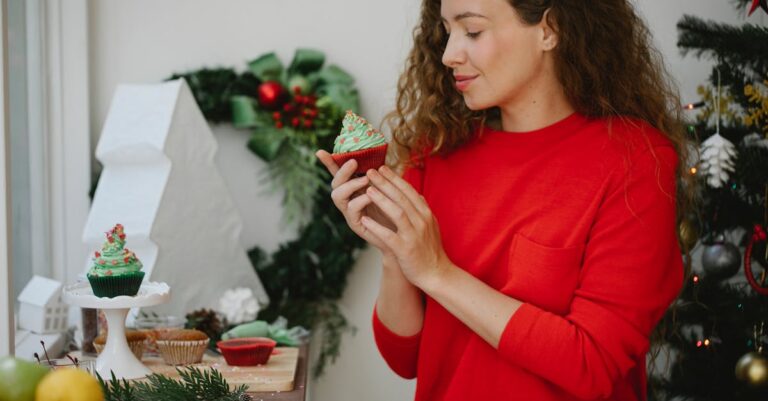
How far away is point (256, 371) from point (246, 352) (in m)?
0.05

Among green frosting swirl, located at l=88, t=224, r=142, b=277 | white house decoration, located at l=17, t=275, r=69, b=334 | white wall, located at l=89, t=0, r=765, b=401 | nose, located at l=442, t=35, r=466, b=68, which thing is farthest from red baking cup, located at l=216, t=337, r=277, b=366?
white wall, located at l=89, t=0, r=765, b=401

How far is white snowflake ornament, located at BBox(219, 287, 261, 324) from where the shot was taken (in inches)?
93.8

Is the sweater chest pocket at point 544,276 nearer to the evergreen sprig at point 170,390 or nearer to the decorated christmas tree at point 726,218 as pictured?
the evergreen sprig at point 170,390

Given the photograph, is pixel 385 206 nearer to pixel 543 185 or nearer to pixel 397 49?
→ pixel 543 185

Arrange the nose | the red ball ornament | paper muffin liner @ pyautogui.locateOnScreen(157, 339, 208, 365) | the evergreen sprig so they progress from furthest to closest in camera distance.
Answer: the red ball ornament
paper muffin liner @ pyautogui.locateOnScreen(157, 339, 208, 365)
the nose
the evergreen sprig

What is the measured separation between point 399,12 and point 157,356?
4.55 ft

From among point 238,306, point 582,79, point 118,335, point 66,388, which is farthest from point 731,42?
point 66,388

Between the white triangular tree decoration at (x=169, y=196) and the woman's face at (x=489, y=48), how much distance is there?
1025 millimetres

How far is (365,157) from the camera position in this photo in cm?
148

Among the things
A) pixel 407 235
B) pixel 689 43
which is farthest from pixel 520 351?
pixel 689 43

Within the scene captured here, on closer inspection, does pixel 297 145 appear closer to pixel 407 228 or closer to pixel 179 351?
pixel 179 351

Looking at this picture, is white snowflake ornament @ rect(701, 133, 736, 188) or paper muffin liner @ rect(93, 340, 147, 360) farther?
white snowflake ornament @ rect(701, 133, 736, 188)

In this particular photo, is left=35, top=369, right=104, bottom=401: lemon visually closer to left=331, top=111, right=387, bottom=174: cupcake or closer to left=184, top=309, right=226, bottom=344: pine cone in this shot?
left=331, top=111, right=387, bottom=174: cupcake

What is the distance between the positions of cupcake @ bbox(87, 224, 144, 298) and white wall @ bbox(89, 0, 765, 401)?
1.01 metres
